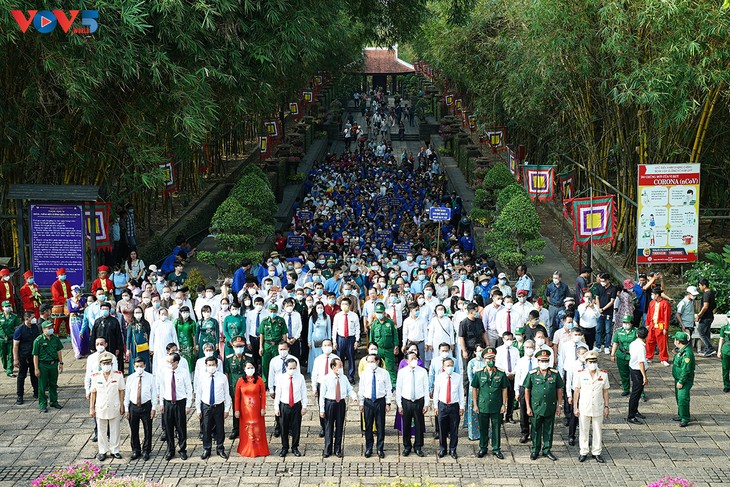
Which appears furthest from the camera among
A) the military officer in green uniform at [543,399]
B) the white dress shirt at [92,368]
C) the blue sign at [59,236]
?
the blue sign at [59,236]

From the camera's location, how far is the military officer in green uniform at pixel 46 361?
13.9 meters

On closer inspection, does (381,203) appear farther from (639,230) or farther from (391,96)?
(391,96)

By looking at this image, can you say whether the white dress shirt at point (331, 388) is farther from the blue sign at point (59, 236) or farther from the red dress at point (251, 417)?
the blue sign at point (59, 236)

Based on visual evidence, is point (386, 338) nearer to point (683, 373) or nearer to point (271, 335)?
point (271, 335)

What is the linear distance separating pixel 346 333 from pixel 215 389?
328 cm

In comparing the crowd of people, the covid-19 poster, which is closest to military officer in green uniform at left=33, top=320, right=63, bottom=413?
the crowd of people

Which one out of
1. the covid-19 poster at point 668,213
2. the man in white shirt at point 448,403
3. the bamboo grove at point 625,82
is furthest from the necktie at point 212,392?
the bamboo grove at point 625,82

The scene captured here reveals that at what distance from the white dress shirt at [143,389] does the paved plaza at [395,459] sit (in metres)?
0.72

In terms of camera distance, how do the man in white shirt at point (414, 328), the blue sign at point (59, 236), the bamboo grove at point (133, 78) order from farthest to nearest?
the blue sign at point (59, 236)
the bamboo grove at point (133, 78)
the man in white shirt at point (414, 328)

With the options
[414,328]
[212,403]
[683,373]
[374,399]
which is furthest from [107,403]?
[683,373]

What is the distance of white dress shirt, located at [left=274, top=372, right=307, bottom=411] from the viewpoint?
12.3 meters

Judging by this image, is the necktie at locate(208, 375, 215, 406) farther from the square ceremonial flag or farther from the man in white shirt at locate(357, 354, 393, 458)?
the square ceremonial flag

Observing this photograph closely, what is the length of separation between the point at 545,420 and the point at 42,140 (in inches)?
469

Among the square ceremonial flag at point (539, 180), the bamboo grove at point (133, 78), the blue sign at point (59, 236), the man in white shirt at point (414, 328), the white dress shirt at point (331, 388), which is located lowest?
the white dress shirt at point (331, 388)
